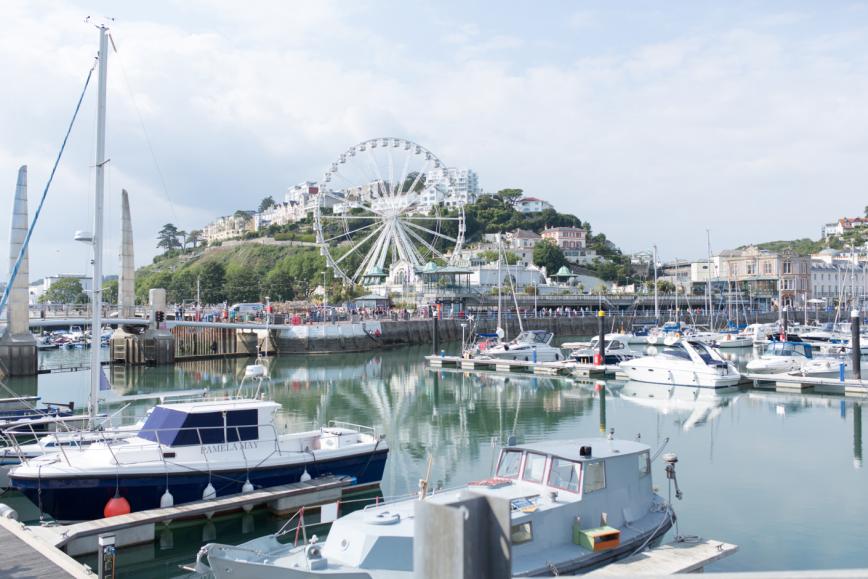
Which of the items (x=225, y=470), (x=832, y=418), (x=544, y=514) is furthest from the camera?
(x=832, y=418)

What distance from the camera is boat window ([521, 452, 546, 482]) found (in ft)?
43.7

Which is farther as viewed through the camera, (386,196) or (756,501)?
(386,196)

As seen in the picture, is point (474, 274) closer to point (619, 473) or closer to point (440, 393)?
point (440, 393)

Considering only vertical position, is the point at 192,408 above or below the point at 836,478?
above

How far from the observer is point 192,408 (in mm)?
17734

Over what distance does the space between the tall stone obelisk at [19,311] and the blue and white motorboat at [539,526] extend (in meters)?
36.6

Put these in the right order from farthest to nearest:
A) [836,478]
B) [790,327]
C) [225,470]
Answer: [790,327] < [836,478] < [225,470]

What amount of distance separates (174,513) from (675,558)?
9.90m

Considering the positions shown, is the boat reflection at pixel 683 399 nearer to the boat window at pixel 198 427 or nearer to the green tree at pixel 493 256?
the boat window at pixel 198 427

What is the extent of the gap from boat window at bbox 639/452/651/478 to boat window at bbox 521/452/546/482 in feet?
7.53

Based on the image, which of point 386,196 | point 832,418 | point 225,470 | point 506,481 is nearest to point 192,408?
point 225,470

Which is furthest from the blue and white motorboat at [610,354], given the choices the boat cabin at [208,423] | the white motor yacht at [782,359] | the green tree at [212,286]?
the green tree at [212,286]

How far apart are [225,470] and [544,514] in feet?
27.3

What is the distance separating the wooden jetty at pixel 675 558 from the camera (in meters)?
12.0
